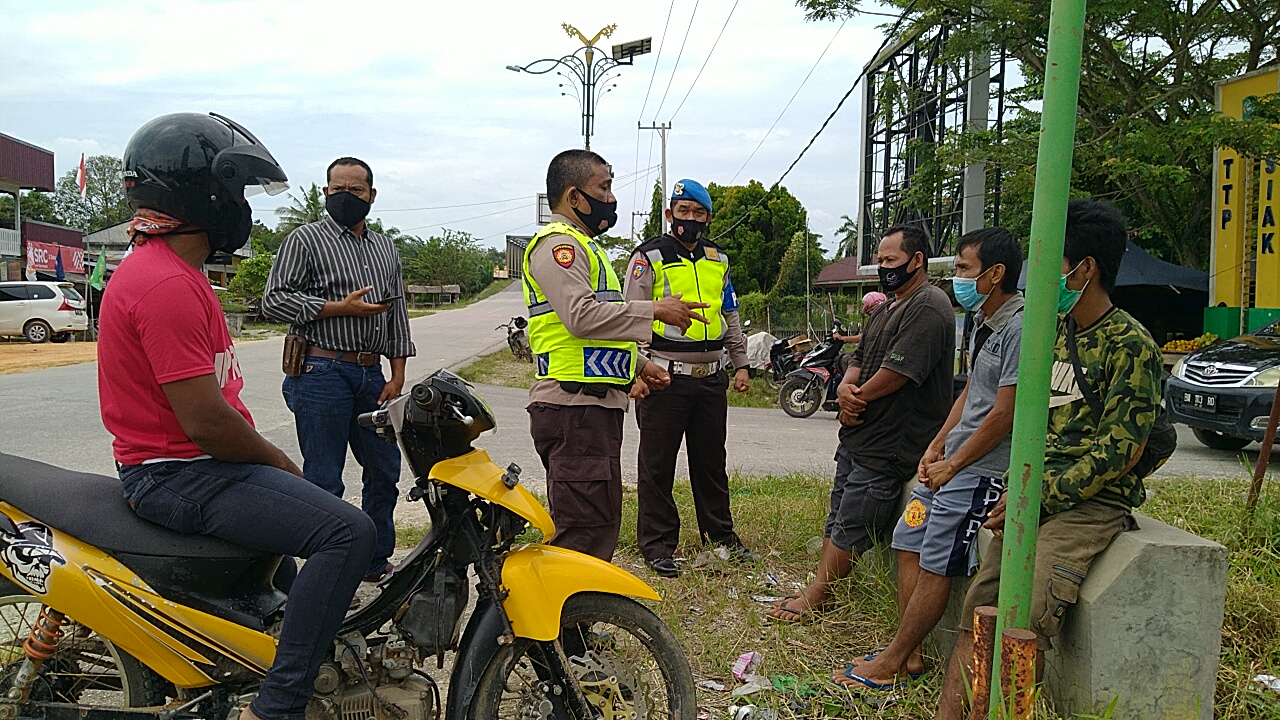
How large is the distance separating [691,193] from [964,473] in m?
2.13

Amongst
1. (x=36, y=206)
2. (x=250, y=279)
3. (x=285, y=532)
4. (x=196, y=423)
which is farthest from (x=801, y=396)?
(x=36, y=206)

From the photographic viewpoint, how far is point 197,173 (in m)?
2.62

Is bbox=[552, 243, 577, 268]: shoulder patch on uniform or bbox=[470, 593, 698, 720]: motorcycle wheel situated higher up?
bbox=[552, 243, 577, 268]: shoulder patch on uniform

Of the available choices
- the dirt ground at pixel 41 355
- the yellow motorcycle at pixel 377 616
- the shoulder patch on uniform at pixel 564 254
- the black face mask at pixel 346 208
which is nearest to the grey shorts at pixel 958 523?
the yellow motorcycle at pixel 377 616

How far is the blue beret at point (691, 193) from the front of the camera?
470cm

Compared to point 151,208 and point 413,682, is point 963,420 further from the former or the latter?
point 151,208

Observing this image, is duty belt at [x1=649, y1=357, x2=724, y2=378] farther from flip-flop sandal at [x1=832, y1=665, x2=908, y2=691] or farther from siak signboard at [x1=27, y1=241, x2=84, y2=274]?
siak signboard at [x1=27, y1=241, x2=84, y2=274]

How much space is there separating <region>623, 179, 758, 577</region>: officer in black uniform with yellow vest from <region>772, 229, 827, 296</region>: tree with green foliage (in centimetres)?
1783

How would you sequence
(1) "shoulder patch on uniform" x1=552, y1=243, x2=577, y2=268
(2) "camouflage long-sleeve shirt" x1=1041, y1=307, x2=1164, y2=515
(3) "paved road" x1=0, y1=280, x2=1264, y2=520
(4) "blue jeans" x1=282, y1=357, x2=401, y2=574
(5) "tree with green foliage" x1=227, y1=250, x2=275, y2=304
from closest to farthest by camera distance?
(2) "camouflage long-sleeve shirt" x1=1041, y1=307, x2=1164, y2=515 < (1) "shoulder patch on uniform" x1=552, y1=243, x2=577, y2=268 < (4) "blue jeans" x1=282, y1=357, x2=401, y2=574 < (3) "paved road" x1=0, y1=280, x2=1264, y2=520 < (5) "tree with green foliage" x1=227, y1=250, x2=275, y2=304

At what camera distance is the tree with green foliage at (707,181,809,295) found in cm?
3045

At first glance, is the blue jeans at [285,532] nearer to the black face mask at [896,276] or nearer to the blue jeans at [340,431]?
the blue jeans at [340,431]

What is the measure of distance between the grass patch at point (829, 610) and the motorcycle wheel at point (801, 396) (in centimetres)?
653

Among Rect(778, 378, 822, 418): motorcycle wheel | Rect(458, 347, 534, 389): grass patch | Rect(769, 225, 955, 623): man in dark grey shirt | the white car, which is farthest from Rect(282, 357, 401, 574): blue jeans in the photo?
the white car

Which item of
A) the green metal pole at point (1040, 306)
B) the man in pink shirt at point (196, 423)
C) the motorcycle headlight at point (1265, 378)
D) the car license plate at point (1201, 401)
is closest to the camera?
the green metal pole at point (1040, 306)
